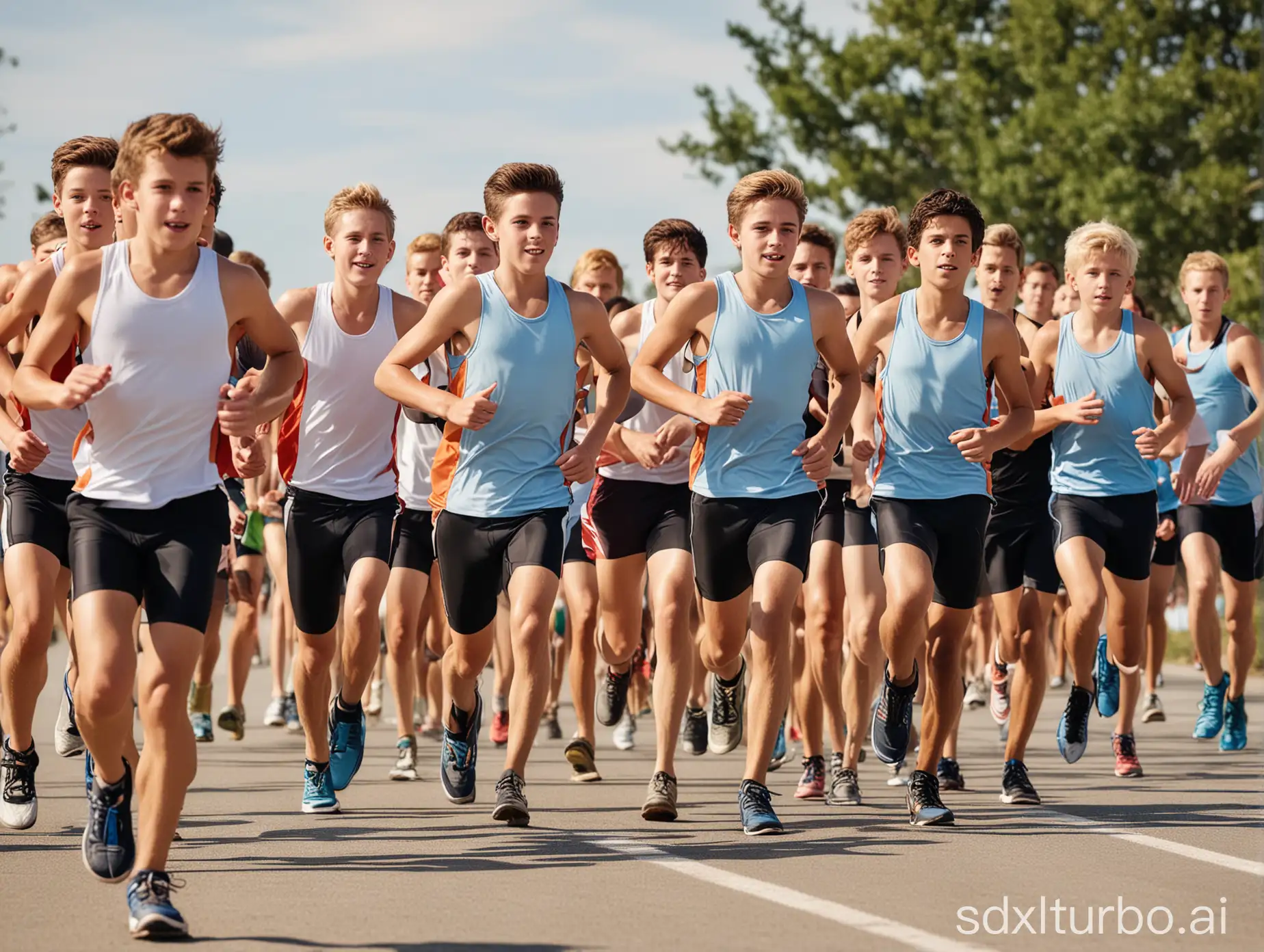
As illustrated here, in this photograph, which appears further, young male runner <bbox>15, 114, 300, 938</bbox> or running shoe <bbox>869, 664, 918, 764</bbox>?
running shoe <bbox>869, 664, 918, 764</bbox>

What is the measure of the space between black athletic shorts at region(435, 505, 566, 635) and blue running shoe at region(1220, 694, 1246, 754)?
535cm

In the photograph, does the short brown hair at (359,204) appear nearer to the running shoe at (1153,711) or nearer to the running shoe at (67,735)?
the running shoe at (67,735)

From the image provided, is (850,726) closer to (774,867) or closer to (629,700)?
(774,867)

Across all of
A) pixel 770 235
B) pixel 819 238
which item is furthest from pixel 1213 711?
pixel 770 235

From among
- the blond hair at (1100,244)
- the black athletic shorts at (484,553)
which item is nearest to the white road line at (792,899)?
the black athletic shorts at (484,553)

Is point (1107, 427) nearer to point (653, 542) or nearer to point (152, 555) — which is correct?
point (653, 542)

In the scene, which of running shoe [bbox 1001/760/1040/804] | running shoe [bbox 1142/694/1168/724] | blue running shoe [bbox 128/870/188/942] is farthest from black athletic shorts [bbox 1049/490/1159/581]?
blue running shoe [bbox 128/870/188/942]

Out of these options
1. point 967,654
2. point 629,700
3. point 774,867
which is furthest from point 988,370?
point 967,654

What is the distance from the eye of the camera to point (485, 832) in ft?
28.7

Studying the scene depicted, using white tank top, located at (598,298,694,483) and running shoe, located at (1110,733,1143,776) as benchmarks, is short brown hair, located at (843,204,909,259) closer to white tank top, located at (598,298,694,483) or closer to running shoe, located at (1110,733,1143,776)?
white tank top, located at (598,298,694,483)

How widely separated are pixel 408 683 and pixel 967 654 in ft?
27.1

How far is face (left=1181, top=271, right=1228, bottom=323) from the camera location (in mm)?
12617

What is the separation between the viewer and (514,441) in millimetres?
8852

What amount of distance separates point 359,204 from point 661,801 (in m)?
3.22
